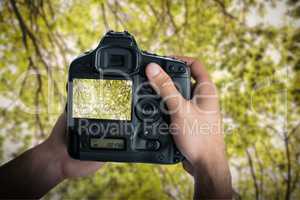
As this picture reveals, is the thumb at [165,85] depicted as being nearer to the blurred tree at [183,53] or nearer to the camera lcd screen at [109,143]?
the camera lcd screen at [109,143]

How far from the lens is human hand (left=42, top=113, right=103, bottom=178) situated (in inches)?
30.3

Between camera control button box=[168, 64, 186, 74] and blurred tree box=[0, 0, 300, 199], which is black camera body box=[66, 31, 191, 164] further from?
blurred tree box=[0, 0, 300, 199]

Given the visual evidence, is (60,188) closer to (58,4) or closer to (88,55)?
(58,4)

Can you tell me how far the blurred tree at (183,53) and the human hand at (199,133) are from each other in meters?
0.51

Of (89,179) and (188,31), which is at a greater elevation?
(188,31)

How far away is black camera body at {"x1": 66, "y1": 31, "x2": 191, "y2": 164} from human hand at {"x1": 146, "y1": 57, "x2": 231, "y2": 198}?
2 cm

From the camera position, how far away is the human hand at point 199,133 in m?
0.66

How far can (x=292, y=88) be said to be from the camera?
3.90ft

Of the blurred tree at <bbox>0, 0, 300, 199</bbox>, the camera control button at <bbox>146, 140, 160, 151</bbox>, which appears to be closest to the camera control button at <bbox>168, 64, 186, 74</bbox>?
the camera control button at <bbox>146, 140, 160, 151</bbox>

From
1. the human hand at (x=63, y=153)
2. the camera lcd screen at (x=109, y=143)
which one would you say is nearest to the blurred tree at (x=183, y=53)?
the human hand at (x=63, y=153)

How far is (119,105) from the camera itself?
69 centimetres

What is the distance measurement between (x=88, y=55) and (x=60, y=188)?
0.67 metres

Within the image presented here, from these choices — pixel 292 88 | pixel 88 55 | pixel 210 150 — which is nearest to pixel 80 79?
pixel 88 55

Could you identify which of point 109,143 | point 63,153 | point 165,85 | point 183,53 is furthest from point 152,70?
point 183,53
